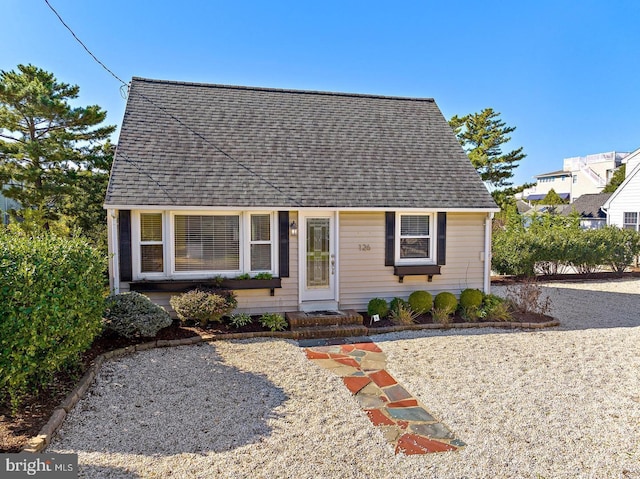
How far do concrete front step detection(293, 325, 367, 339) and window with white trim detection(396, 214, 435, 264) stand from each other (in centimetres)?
230

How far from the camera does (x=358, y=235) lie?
925cm

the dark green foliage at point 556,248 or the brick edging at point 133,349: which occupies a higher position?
the dark green foliage at point 556,248

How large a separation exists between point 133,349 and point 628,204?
25.6 m

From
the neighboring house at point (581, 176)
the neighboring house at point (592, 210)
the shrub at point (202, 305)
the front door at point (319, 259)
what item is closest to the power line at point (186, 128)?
the front door at point (319, 259)

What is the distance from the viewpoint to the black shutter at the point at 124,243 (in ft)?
26.2

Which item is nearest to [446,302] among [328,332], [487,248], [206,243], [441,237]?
[441,237]

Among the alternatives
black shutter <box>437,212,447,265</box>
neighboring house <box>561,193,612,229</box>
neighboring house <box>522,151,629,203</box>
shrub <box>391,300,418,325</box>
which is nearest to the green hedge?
shrub <box>391,300,418,325</box>

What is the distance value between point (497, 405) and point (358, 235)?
504 cm

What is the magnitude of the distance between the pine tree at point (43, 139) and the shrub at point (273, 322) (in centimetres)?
859

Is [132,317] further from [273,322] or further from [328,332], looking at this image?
[328,332]

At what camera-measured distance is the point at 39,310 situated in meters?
4.30

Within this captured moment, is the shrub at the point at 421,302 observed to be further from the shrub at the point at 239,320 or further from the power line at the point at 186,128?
the shrub at the point at 239,320

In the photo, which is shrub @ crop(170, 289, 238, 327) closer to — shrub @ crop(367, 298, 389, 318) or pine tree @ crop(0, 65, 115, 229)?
A: shrub @ crop(367, 298, 389, 318)

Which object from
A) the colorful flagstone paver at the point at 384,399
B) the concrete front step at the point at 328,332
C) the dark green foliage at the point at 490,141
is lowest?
the colorful flagstone paver at the point at 384,399
